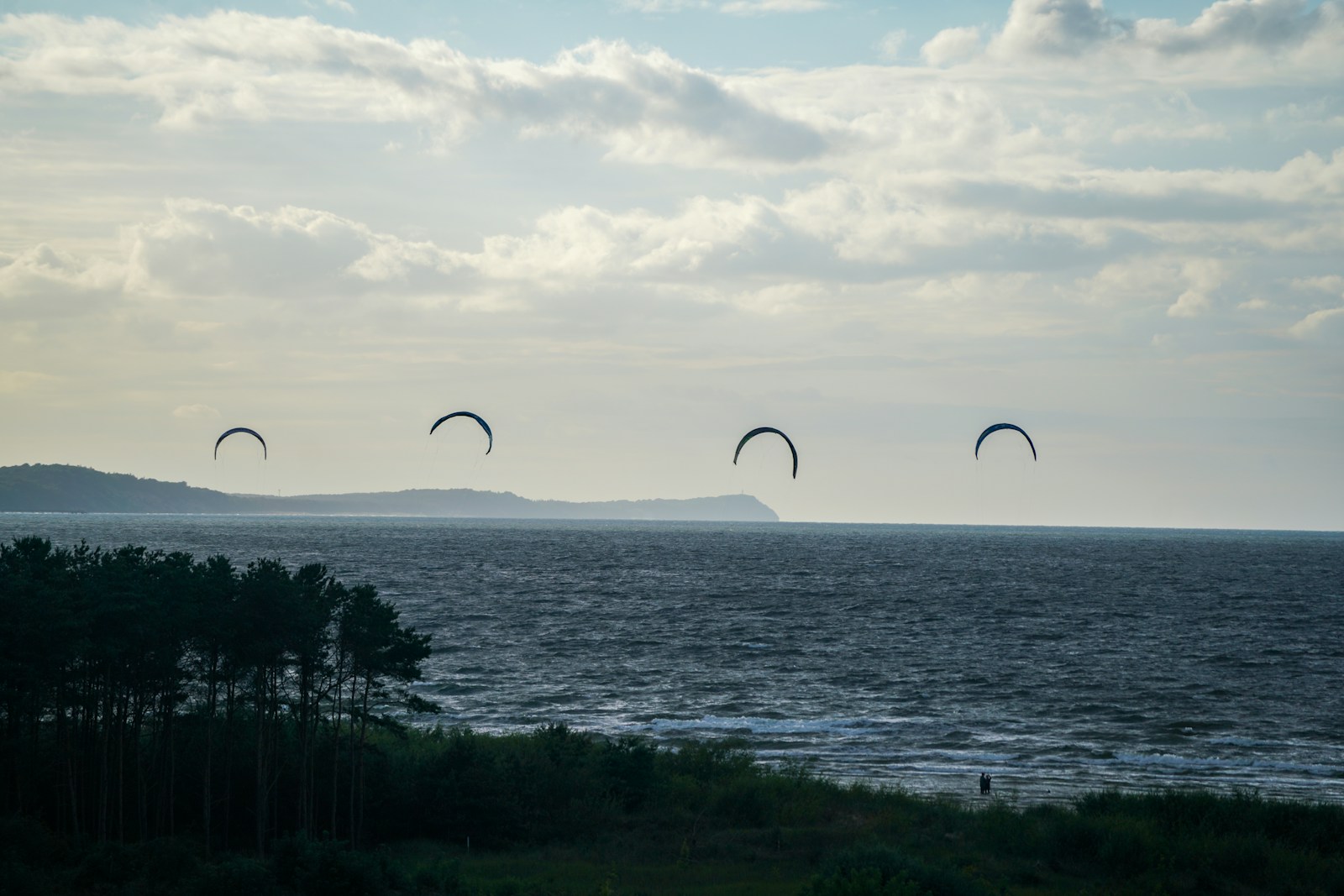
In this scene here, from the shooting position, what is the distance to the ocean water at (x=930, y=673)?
4281 cm

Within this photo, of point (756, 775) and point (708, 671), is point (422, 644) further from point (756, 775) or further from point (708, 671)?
point (708, 671)

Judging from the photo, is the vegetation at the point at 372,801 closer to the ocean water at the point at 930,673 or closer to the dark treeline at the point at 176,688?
the dark treeline at the point at 176,688

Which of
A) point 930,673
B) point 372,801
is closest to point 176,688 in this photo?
point 372,801

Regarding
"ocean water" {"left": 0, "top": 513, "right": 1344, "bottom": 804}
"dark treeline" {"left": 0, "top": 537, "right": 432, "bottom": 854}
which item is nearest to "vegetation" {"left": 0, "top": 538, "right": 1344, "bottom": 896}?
"dark treeline" {"left": 0, "top": 537, "right": 432, "bottom": 854}

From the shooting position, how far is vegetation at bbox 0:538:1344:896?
83.6 feet

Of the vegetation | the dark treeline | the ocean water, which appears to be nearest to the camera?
the vegetation

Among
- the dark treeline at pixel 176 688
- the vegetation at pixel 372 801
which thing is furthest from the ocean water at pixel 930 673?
the dark treeline at pixel 176 688

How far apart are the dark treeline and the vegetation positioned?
7 centimetres

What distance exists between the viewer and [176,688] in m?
29.0

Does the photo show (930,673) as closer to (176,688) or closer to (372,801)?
(372,801)

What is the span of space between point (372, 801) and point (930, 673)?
131 ft

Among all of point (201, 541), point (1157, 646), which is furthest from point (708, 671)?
point (201, 541)

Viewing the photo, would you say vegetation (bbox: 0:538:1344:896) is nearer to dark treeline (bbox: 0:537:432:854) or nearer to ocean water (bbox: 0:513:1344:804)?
dark treeline (bbox: 0:537:432:854)

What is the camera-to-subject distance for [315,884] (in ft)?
68.2
